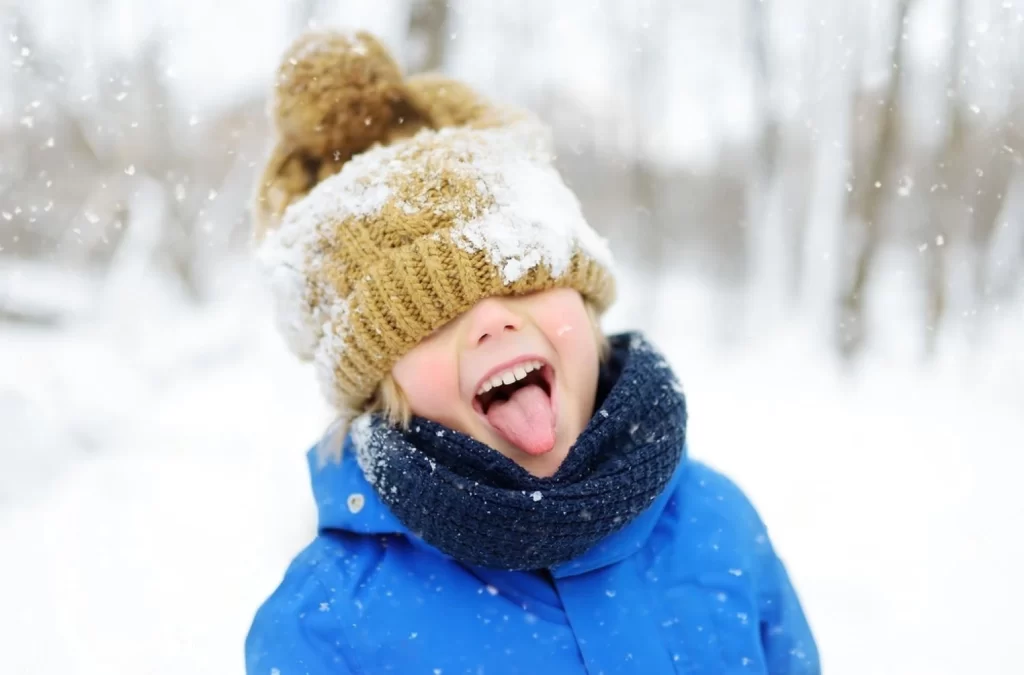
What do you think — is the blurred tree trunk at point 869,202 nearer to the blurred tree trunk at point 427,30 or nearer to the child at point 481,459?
the blurred tree trunk at point 427,30

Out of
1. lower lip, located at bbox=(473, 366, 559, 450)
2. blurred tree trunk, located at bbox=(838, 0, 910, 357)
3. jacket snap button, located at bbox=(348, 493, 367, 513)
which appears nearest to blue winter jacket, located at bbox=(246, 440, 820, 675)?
jacket snap button, located at bbox=(348, 493, 367, 513)

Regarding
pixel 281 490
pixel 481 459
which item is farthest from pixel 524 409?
pixel 281 490

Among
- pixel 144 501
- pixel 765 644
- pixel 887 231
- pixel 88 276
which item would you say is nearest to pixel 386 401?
pixel 765 644

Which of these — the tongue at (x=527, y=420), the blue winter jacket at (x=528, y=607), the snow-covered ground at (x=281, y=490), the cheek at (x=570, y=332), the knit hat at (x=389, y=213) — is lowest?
the snow-covered ground at (x=281, y=490)

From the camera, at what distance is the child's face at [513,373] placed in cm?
122

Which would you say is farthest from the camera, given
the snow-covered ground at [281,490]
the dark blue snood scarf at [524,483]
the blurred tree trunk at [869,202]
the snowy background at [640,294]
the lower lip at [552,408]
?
the blurred tree trunk at [869,202]

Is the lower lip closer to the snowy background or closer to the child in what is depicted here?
the child

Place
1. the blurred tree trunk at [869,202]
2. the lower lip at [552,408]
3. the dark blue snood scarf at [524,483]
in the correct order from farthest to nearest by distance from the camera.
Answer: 1. the blurred tree trunk at [869,202]
2. the lower lip at [552,408]
3. the dark blue snood scarf at [524,483]

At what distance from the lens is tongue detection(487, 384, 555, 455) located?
123cm

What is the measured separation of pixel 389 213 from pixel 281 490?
2586 millimetres

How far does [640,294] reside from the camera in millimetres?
9547

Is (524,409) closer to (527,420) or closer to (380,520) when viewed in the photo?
(527,420)

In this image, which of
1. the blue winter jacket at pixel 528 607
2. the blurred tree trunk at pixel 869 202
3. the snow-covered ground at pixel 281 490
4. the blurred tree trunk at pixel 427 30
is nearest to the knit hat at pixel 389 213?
the blue winter jacket at pixel 528 607

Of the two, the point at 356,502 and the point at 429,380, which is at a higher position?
the point at 429,380
